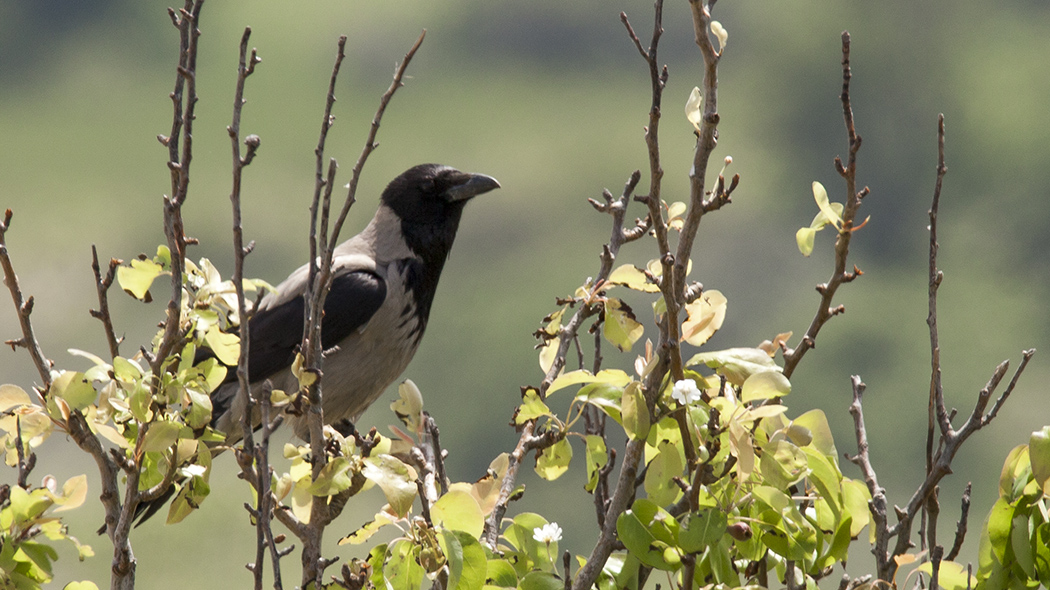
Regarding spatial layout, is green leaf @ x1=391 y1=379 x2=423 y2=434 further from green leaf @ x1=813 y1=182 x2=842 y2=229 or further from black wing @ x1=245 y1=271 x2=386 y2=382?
black wing @ x1=245 y1=271 x2=386 y2=382

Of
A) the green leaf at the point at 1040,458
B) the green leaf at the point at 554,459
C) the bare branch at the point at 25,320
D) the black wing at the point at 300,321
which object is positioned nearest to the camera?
the green leaf at the point at 1040,458

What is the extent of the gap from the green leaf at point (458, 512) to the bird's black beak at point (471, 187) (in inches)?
94.3

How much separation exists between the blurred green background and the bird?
9753 mm

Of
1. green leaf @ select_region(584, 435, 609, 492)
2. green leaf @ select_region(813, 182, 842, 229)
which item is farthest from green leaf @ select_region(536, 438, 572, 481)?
green leaf @ select_region(813, 182, 842, 229)

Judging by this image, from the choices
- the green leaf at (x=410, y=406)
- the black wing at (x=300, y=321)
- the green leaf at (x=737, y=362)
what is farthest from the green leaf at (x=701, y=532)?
the black wing at (x=300, y=321)

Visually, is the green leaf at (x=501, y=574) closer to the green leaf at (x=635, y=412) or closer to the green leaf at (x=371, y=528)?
the green leaf at (x=371, y=528)

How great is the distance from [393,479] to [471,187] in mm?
2451

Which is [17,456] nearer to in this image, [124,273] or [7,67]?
[124,273]

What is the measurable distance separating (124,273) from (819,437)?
0.98m

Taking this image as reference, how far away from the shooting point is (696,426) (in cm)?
121

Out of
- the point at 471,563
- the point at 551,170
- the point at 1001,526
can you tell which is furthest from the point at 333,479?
the point at 551,170

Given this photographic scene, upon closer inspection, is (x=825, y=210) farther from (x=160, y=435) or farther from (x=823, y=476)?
(x=160, y=435)

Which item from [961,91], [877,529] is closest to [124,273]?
[877,529]

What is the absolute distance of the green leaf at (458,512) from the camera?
1239mm
